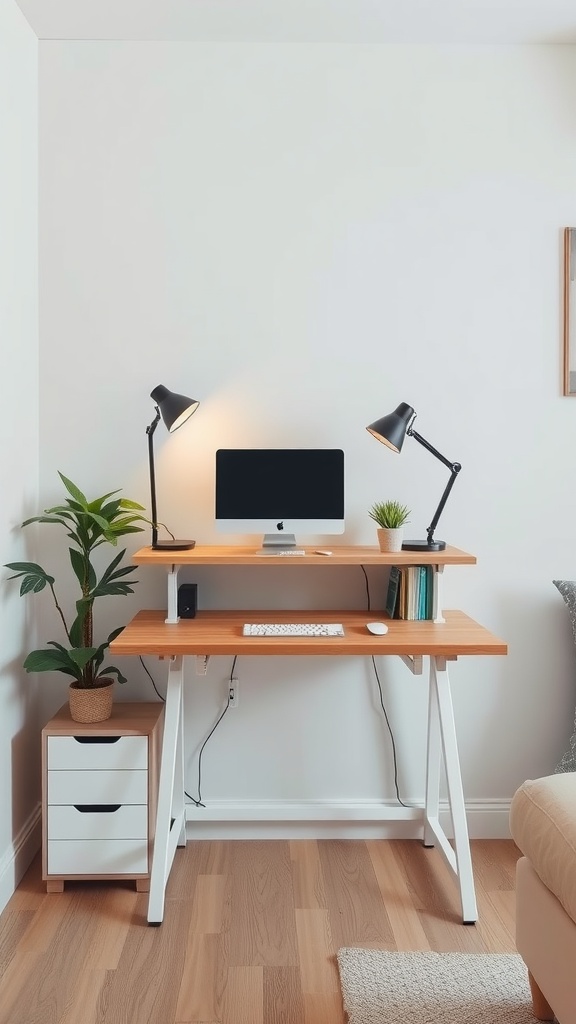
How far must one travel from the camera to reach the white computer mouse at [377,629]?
8.05ft

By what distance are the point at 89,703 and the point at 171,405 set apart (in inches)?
38.3

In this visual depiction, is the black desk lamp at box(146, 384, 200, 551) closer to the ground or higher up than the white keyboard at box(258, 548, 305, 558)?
higher up

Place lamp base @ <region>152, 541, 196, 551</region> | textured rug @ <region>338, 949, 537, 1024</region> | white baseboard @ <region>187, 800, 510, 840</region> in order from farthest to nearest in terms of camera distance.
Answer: white baseboard @ <region>187, 800, 510, 840</region> → lamp base @ <region>152, 541, 196, 551</region> → textured rug @ <region>338, 949, 537, 1024</region>

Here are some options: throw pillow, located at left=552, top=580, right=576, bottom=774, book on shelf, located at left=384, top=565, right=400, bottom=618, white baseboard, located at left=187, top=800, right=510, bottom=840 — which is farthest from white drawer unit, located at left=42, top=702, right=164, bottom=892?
throw pillow, located at left=552, top=580, right=576, bottom=774

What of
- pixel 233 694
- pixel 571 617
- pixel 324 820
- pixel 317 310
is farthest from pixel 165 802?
pixel 317 310

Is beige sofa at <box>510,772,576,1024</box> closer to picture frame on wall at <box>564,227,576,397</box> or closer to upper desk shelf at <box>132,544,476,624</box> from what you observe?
upper desk shelf at <box>132,544,476,624</box>

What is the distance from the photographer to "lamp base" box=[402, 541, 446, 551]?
267 centimetres

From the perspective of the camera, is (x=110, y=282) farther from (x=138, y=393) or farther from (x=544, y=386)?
(x=544, y=386)

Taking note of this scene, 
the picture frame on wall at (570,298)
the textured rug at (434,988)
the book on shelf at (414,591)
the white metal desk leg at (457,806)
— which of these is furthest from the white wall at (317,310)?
the textured rug at (434,988)

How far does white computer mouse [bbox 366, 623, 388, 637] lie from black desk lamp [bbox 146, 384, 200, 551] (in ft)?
2.13

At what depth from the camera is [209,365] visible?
2.87 meters

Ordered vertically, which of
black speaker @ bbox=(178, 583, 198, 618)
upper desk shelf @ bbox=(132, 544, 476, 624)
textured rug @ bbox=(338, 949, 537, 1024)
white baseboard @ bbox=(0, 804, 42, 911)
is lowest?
textured rug @ bbox=(338, 949, 537, 1024)

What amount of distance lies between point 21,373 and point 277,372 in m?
0.85

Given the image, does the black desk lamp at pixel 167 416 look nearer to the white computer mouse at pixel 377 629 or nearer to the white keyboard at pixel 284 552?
the white keyboard at pixel 284 552
